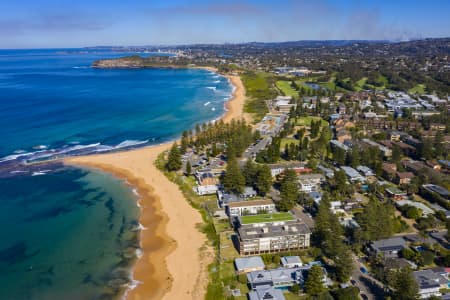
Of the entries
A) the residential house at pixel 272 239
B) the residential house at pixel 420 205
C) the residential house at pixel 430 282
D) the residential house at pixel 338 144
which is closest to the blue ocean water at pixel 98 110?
the residential house at pixel 338 144

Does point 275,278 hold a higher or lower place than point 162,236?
higher

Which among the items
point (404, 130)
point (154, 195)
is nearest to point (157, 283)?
point (154, 195)

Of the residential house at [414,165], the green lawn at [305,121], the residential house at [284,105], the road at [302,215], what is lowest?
the road at [302,215]

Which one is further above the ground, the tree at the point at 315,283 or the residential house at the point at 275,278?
the tree at the point at 315,283

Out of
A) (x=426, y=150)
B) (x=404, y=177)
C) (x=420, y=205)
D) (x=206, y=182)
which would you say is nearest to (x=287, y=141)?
(x=426, y=150)

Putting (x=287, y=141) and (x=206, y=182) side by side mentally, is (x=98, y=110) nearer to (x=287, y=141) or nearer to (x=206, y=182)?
(x=287, y=141)

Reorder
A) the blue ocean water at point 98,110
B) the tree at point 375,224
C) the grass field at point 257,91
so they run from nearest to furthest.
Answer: the tree at point 375,224 < the blue ocean water at point 98,110 < the grass field at point 257,91

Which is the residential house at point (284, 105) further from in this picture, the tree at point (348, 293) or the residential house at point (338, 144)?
the tree at point (348, 293)
